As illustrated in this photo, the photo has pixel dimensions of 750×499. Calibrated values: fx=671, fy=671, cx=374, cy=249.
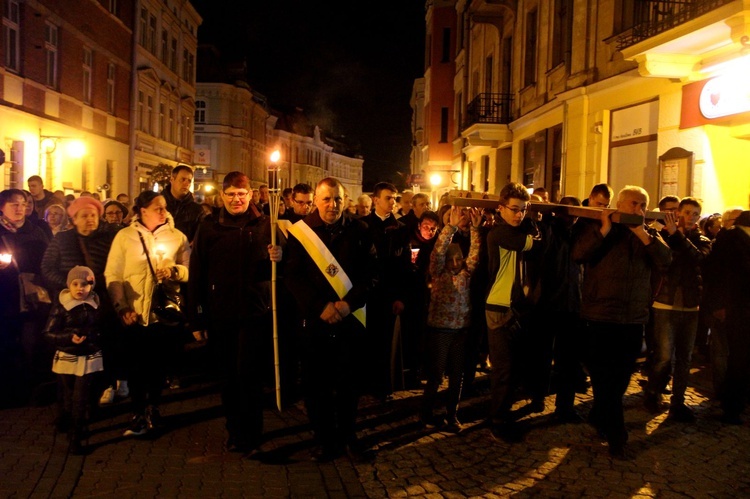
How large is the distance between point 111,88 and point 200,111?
108ft

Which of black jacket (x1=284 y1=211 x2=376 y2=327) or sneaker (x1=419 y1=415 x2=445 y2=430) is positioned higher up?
black jacket (x1=284 y1=211 x2=376 y2=327)

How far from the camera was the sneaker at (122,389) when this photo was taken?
6.85 metres

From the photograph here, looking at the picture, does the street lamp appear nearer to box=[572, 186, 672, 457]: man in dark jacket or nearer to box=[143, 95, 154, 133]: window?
box=[143, 95, 154, 133]: window

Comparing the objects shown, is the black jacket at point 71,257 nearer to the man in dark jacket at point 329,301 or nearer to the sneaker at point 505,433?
the man in dark jacket at point 329,301

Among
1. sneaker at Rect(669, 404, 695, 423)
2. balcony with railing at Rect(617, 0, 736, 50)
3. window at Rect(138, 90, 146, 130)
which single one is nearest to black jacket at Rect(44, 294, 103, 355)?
sneaker at Rect(669, 404, 695, 423)

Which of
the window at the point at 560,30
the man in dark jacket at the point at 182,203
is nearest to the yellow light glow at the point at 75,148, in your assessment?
the window at the point at 560,30

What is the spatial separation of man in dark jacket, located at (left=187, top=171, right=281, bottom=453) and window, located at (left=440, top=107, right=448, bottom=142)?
98.6ft

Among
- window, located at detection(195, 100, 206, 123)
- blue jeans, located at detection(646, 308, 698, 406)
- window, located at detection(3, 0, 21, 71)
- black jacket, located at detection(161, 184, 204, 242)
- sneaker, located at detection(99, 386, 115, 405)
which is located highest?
window, located at detection(195, 100, 206, 123)

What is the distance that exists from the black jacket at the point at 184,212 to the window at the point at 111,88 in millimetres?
20976

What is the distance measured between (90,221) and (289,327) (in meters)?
2.05

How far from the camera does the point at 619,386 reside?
5.41 meters

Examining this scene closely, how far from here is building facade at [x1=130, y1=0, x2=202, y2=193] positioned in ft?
96.2

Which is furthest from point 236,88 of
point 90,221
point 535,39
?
point 90,221

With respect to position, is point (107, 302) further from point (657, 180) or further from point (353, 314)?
point (657, 180)
